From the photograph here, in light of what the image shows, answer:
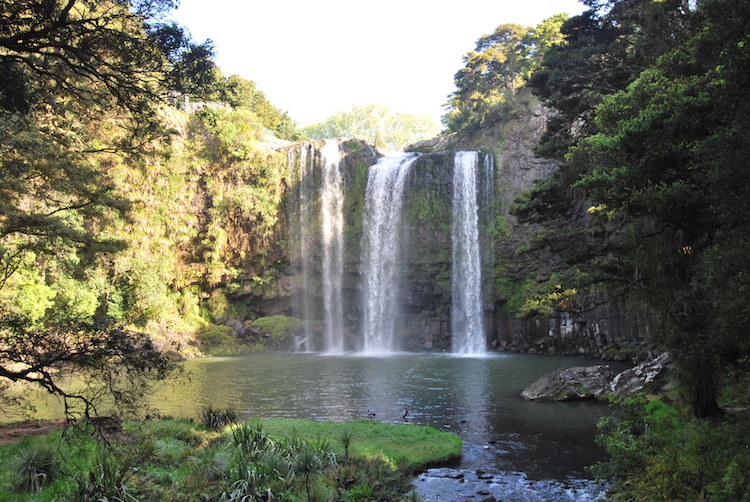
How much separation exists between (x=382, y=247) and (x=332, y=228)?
4.33 meters

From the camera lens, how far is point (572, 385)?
54.0 feet

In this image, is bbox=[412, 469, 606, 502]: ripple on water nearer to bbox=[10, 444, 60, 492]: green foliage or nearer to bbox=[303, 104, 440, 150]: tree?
bbox=[10, 444, 60, 492]: green foliage

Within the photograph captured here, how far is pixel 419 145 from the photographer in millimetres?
53312

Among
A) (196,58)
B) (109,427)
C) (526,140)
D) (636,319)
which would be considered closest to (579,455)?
(109,427)

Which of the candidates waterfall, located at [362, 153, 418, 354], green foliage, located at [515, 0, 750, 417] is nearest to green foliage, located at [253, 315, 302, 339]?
waterfall, located at [362, 153, 418, 354]

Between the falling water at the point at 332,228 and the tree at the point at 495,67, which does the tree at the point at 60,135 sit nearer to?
the falling water at the point at 332,228

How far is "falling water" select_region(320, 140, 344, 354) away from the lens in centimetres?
3732

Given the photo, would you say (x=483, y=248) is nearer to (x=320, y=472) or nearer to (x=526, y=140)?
(x=526, y=140)

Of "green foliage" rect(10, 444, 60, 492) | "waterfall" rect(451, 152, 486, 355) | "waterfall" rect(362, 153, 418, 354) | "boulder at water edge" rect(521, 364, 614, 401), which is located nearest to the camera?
"green foliage" rect(10, 444, 60, 492)

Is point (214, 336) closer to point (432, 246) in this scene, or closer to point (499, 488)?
point (432, 246)

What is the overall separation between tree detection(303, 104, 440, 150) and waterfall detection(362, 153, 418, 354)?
34441 mm

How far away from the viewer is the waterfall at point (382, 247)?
34.8 m

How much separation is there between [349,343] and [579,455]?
26.3 meters

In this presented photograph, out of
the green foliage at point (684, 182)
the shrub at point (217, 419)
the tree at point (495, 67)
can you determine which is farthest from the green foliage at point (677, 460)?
the tree at point (495, 67)
